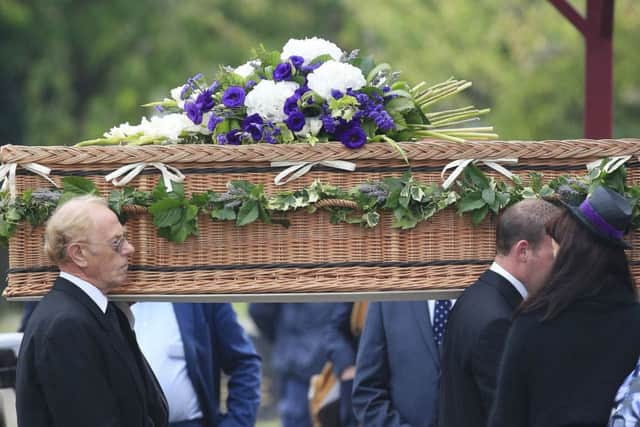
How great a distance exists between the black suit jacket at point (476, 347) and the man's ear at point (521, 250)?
0.31 ft

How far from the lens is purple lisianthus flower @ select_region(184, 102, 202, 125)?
436 centimetres

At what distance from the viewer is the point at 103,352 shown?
4.20 m

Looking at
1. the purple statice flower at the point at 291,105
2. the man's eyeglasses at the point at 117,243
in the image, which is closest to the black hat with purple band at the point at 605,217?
the purple statice flower at the point at 291,105

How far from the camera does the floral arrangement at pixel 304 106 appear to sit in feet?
13.9

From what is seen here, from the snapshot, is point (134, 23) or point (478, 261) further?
point (134, 23)

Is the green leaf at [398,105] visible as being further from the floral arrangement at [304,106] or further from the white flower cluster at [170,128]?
the white flower cluster at [170,128]

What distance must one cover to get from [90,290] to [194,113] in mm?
734

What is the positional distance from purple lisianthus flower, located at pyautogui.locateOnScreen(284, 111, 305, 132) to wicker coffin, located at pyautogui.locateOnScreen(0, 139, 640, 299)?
10 centimetres

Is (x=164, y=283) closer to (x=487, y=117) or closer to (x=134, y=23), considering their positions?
(x=487, y=117)

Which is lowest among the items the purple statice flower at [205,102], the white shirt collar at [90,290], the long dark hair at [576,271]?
the white shirt collar at [90,290]

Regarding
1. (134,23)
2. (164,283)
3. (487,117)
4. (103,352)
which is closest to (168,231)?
(164,283)

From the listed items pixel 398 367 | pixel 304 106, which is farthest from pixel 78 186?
pixel 398 367

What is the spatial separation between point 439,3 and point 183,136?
1292 cm

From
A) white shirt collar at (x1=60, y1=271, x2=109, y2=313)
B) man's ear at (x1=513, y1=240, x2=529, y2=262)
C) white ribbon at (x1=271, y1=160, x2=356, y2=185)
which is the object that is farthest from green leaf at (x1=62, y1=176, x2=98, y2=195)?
man's ear at (x1=513, y1=240, x2=529, y2=262)
